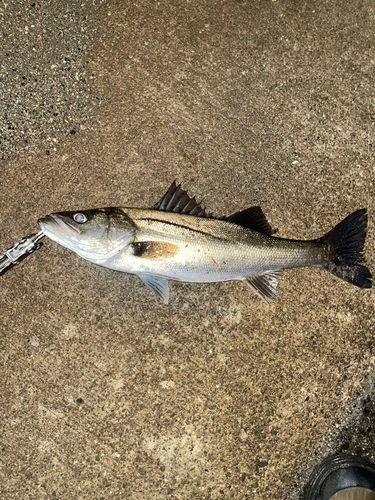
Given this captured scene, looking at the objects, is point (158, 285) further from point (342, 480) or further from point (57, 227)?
point (342, 480)

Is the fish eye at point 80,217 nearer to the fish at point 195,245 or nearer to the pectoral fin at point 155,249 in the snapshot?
the fish at point 195,245

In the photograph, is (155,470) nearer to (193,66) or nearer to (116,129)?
(116,129)

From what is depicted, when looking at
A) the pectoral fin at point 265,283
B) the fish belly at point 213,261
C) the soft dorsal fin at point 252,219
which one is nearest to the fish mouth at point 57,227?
the fish belly at point 213,261

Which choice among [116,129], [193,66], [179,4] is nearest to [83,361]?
[116,129]

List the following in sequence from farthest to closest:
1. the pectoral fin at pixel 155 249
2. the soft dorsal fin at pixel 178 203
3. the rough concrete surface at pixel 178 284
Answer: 1. the rough concrete surface at pixel 178 284
2. the soft dorsal fin at pixel 178 203
3. the pectoral fin at pixel 155 249

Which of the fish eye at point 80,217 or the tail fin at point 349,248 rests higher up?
the fish eye at point 80,217

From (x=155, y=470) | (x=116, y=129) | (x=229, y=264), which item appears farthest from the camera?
(x=116, y=129)

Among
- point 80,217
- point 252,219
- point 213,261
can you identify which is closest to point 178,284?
point 213,261
